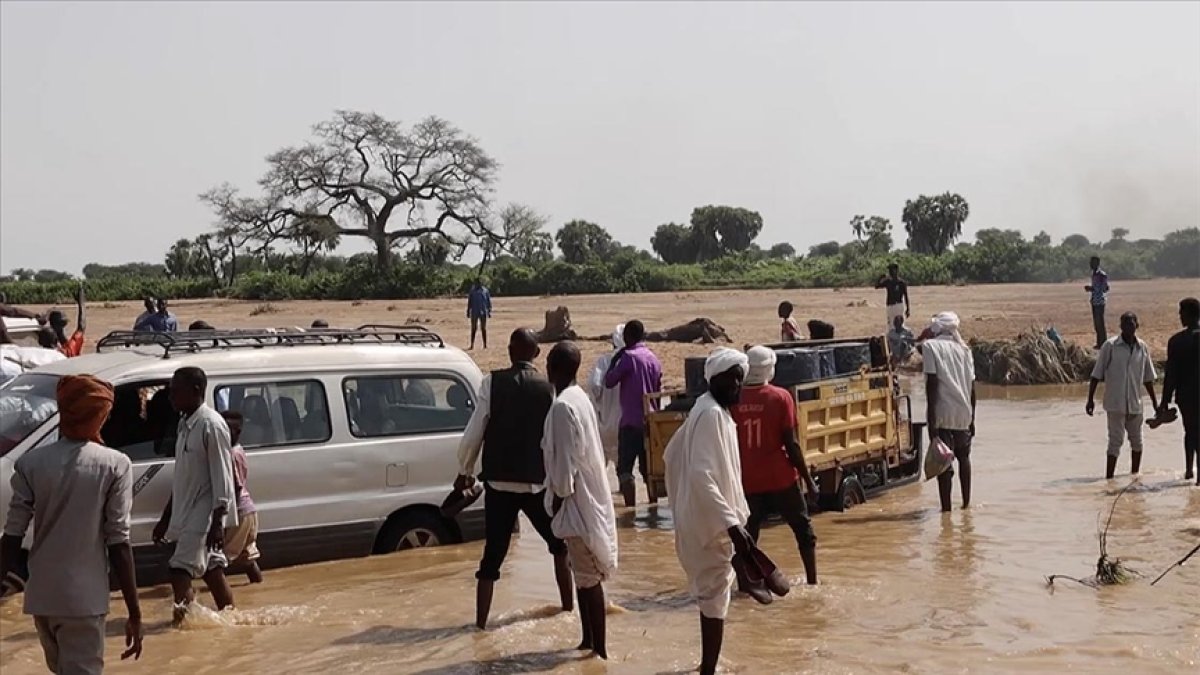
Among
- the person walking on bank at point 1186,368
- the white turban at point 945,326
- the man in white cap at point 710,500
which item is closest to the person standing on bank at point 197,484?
the man in white cap at point 710,500

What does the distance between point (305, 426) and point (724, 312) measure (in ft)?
103

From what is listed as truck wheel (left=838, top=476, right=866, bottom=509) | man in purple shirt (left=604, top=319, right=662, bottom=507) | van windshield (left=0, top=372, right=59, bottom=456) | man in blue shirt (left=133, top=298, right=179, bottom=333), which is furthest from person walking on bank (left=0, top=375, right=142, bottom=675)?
man in blue shirt (left=133, top=298, right=179, bottom=333)

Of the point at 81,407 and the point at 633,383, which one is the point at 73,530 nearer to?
the point at 81,407

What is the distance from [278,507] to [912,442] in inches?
255

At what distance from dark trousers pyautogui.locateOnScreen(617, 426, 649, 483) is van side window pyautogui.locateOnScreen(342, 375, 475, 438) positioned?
2.09 m

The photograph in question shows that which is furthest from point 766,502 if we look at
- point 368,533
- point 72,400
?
point 72,400

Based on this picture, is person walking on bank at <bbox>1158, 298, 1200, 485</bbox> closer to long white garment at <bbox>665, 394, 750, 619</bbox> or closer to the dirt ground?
long white garment at <bbox>665, 394, 750, 619</bbox>

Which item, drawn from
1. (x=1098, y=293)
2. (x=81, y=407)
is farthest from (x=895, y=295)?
(x=81, y=407)

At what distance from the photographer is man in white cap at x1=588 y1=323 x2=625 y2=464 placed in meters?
11.7

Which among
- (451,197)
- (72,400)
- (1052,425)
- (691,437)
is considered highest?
(451,197)

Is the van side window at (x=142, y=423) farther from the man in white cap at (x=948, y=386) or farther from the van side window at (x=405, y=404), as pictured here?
the man in white cap at (x=948, y=386)

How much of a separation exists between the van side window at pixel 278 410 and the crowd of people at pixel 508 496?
0.39 m

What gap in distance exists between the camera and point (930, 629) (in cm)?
767

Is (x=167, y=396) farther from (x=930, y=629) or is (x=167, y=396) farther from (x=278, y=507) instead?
(x=930, y=629)
